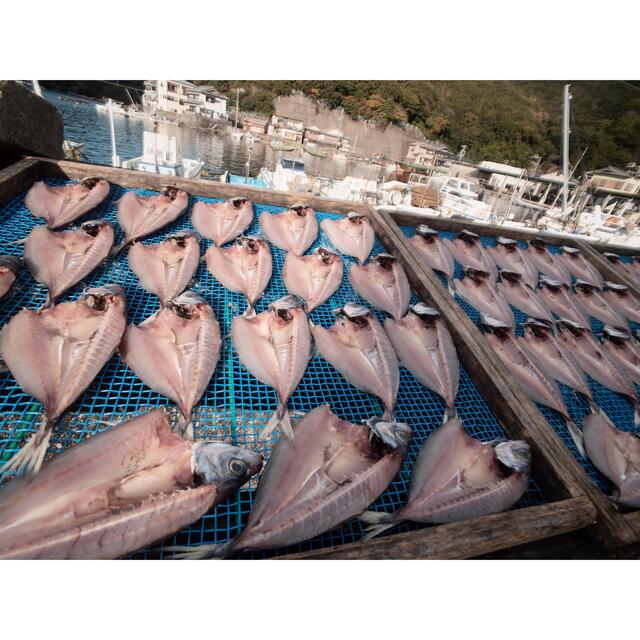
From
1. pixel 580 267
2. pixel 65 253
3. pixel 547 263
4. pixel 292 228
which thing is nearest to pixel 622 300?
pixel 580 267

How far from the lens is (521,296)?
402cm

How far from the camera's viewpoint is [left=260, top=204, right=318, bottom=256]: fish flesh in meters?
3.68

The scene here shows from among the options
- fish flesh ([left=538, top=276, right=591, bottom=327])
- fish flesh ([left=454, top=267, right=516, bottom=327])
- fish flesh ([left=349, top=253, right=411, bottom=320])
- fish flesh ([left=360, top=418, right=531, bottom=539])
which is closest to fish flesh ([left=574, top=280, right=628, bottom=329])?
fish flesh ([left=538, top=276, right=591, bottom=327])

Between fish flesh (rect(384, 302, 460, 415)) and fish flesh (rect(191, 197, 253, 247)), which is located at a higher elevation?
fish flesh (rect(191, 197, 253, 247))

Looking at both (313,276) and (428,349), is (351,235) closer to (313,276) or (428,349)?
(313,276)

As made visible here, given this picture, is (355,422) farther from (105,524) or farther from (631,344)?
(631,344)

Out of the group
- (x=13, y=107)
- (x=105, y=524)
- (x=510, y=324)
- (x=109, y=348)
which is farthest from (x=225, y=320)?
(x=13, y=107)

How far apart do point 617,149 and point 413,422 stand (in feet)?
284

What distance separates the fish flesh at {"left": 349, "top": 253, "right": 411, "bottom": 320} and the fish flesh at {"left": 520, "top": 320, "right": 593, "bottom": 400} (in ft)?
4.42

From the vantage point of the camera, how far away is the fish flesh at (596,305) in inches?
162

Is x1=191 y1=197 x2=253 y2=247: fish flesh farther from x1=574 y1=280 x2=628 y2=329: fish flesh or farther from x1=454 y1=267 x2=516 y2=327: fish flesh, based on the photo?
x1=574 y1=280 x2=628 y2=329: fish flesh

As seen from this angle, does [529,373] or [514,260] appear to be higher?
[514,260]

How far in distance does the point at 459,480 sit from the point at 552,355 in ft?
6.76

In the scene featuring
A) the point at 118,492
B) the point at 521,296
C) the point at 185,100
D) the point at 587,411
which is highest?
the point at 521,296
